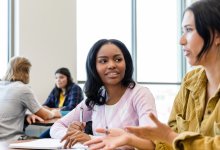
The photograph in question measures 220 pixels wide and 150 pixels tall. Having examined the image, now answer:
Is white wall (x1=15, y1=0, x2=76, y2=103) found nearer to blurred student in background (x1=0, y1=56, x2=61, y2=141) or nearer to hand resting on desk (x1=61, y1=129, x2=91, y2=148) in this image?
blurred student in background (x1=0, y1=56, x2=61, y2=141)

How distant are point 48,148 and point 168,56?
5598 mm

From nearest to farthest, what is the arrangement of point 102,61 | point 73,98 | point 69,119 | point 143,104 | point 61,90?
1. point 143,104
2. point 102,61
3. point 69,119
4. point 73,98
5. point 61,90

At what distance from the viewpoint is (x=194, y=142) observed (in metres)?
1.14

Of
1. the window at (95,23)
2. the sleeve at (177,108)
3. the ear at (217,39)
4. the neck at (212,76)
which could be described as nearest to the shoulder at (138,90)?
the sleeve at (177,108)

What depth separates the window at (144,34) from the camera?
5.91 meters

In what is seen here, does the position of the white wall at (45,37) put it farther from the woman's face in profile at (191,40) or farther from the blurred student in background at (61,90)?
the woman's face in profile at (191,40)

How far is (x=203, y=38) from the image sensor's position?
1293mm

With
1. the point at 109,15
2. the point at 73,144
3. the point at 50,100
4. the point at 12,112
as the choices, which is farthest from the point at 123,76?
the point at 109,15

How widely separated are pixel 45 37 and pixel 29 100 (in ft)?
7.00

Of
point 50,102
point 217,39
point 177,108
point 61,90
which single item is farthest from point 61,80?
point 217,39

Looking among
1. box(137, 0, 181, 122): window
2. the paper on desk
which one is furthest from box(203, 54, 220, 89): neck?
box(137, 0, 181, 122): window

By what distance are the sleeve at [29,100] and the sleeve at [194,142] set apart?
2428mm

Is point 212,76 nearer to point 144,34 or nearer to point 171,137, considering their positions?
point 171,137

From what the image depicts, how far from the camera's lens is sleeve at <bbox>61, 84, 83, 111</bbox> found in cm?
487
